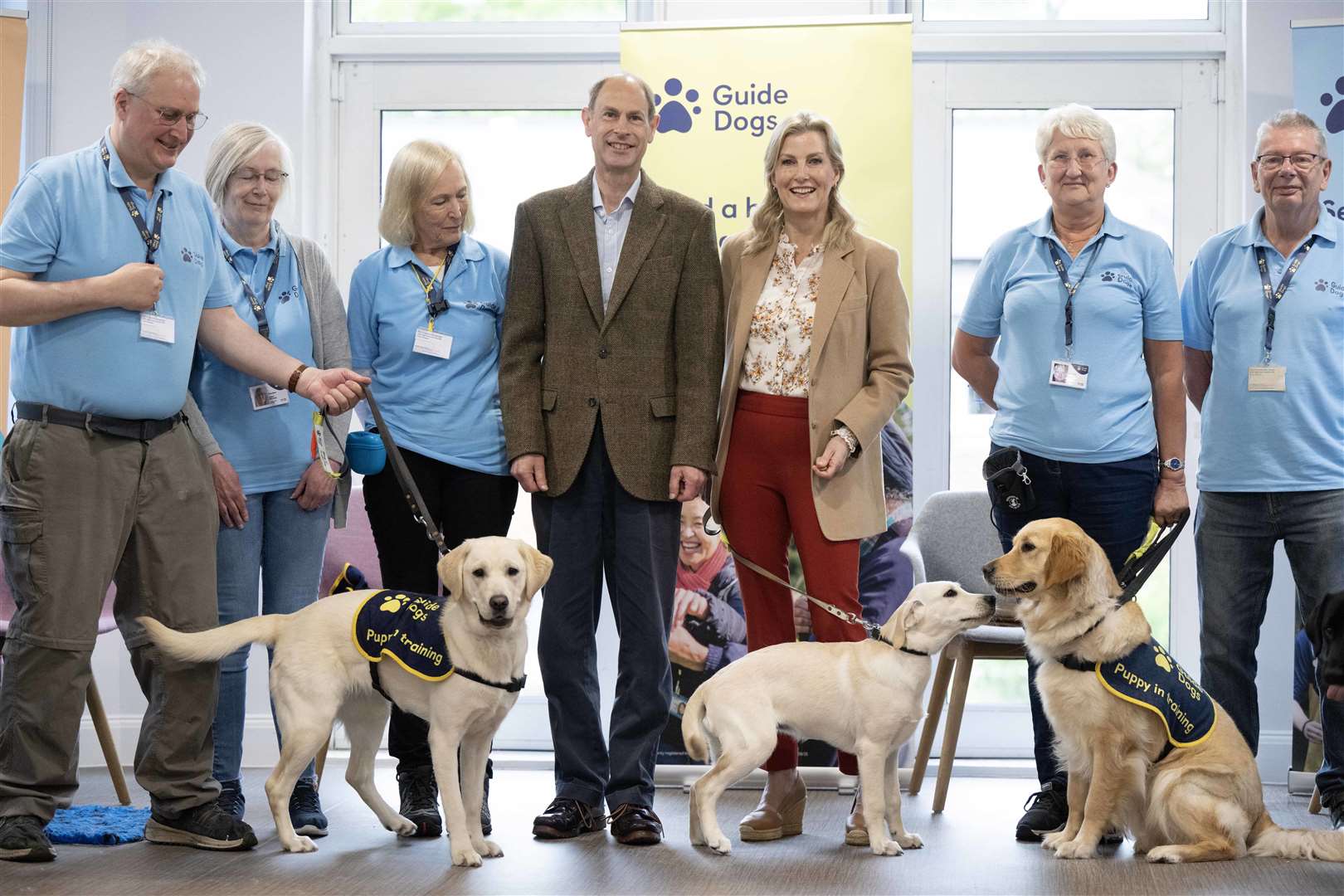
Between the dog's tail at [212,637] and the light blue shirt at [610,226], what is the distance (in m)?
1.20

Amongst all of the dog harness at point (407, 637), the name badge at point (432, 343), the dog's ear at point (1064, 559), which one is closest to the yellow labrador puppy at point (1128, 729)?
the dog's ear at point (1064, 559)

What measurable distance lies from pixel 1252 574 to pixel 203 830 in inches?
111

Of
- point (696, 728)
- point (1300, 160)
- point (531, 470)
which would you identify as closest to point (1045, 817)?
point (696, 728)

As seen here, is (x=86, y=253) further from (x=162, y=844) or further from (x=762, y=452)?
(x=762, y=452)

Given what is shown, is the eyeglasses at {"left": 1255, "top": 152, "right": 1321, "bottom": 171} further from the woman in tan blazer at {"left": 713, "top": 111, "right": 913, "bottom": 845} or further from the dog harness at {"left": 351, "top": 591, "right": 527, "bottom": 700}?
the dog harness at {"left": 351, "top": 591, "right": 527, "bottom": 700}

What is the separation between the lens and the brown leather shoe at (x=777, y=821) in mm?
3340

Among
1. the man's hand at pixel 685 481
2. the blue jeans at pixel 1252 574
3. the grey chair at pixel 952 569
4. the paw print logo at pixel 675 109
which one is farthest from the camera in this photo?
the paw print logo at pixel 675 109

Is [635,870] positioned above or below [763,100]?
below

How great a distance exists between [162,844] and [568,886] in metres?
1.09

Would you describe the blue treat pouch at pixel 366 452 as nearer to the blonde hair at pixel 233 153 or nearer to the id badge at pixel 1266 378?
the blonde hair at pixel 233 153

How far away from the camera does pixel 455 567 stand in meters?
2.95

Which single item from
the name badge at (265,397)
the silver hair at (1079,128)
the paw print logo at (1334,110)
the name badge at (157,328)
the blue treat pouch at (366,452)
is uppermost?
the paw print logo at (1334,110)

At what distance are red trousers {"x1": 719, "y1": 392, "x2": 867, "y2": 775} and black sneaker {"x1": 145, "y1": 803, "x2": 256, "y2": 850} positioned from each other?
1.34 m

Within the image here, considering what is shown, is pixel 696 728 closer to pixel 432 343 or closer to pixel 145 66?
pixel 432 343
